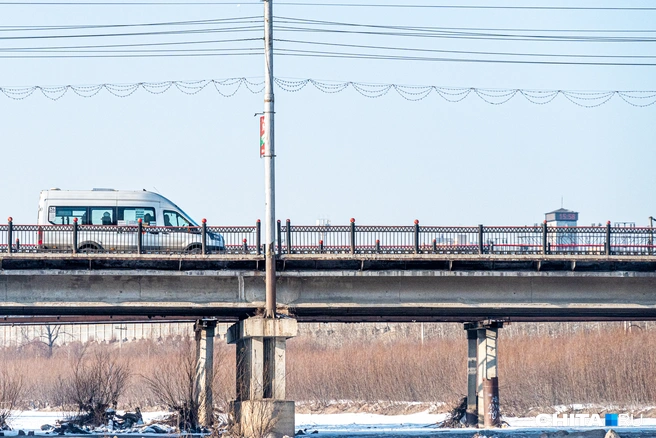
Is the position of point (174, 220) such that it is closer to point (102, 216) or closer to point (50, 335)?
point (102, 216)

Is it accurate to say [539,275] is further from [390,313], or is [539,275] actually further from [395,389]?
[395,389]

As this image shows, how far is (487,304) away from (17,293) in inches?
641

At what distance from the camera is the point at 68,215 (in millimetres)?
38562

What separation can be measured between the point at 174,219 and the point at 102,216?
2.89 metres

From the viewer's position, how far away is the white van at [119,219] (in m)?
35.6

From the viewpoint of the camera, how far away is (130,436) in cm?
3566

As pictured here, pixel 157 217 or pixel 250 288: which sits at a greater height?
pixel 157 217

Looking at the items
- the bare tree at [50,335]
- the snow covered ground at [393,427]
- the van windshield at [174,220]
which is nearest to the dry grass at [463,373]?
the snow covered ground at [393,427]

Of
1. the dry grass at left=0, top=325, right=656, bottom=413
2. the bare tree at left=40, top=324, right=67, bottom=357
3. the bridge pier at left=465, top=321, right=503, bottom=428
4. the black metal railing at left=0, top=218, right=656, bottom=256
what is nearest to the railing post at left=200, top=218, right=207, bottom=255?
the black metal railing at left=0, top=218, right=656, bottom=256

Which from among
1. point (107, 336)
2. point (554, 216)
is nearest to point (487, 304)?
point (107, 336)

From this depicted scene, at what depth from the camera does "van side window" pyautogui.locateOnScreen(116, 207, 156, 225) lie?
38688mm

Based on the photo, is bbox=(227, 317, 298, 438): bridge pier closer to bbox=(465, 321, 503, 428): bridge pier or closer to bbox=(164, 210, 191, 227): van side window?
bbox=(164, 210, 191, 227): van side window

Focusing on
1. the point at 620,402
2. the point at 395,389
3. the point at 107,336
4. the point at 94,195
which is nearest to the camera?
the point at 94,195

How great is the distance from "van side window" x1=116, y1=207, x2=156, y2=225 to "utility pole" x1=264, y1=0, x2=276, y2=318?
823cm
